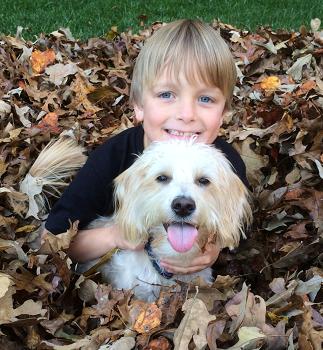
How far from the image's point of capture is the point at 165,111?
127 inches

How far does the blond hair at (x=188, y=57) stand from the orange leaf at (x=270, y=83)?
6.02 ft

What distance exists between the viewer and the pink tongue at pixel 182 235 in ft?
9.27

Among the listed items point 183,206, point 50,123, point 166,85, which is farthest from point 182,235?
point 50,123

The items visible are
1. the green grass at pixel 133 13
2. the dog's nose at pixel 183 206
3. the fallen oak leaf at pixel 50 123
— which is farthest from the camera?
the green grass at pixel 133 13

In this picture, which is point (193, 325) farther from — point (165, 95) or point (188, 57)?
point (188, 57)

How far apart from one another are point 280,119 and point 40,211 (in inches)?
72.5

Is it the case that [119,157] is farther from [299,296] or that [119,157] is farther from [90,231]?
[299,296]

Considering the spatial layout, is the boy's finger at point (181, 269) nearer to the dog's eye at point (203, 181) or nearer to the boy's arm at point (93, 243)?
the boy's arm at point (93, 243)

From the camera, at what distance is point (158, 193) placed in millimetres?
2842

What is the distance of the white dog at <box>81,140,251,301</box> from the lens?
278 cm

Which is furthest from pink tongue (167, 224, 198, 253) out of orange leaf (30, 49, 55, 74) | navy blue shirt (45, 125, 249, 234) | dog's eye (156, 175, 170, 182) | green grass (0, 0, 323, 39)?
green grass (0, 0, 323, 39)

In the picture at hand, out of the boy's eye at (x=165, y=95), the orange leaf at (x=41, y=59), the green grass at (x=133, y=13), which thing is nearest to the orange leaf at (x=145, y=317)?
the boy's eye at (x=165, y=95)

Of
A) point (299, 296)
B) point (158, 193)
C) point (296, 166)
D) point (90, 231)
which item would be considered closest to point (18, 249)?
point (90, 231)

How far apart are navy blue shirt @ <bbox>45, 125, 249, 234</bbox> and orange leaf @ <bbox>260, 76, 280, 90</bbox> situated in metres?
1.78
